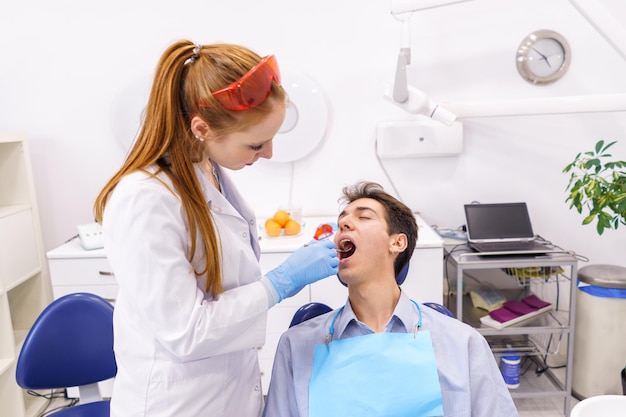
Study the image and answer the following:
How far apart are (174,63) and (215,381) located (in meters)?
0.68

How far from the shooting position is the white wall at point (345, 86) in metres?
2.52

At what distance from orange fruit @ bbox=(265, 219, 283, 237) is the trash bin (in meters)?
1.33

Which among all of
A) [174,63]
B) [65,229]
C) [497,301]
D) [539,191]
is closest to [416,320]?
[174,63]

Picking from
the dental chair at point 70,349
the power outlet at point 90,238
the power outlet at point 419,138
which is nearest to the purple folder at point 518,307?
the power outlet at point 419,138

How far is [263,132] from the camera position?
1.07 metres

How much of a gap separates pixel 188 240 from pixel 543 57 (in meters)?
2.12

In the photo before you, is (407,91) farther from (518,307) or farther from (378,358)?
(378,358)

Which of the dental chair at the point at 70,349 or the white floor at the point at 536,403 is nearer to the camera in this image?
the dental chair at the point at 70,349

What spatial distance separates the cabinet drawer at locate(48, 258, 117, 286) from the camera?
2258 millimetres

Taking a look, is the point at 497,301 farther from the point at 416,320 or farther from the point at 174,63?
the point at 174,63

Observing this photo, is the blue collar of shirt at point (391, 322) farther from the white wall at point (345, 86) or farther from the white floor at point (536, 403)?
the white wall at point (345, 86)

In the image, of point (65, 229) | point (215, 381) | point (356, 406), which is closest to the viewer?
point (215, 381)

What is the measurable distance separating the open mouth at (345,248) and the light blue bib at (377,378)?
0.74 feet

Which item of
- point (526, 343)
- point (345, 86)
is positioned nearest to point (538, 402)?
point (526, 343)
